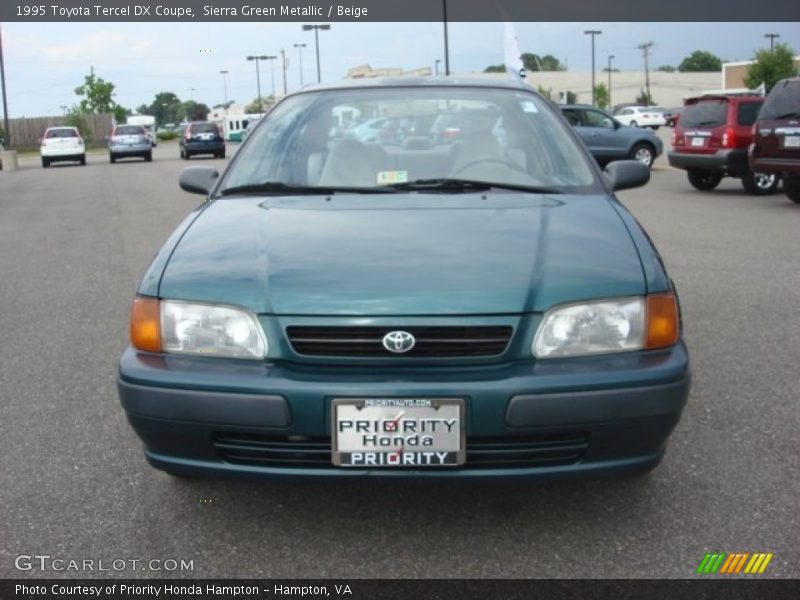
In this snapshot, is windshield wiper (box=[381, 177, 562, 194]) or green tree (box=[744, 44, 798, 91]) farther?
green tree (box=[744, 44, 798, 91])

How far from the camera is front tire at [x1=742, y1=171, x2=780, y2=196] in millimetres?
14625

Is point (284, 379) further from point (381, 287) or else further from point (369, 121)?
point (369, 121)

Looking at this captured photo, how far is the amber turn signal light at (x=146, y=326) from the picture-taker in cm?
278

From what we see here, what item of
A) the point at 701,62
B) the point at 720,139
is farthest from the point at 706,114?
the point at 701,62

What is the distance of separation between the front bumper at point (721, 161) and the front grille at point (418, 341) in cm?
1318

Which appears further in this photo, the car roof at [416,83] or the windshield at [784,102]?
the windshield at [784,102]

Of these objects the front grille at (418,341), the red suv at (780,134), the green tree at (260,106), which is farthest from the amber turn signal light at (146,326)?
the green tree at (260,106)

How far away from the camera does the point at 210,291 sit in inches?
108

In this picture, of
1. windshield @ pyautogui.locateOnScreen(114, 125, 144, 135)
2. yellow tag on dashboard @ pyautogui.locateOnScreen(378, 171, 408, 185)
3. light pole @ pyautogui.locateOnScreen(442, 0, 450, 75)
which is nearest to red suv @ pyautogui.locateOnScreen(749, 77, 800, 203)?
yellow tag on dashboard @ pyautogui.locateOnScreen(378, 171, 408, 185)

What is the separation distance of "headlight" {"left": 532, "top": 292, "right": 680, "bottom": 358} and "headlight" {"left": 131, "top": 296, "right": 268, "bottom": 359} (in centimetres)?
83

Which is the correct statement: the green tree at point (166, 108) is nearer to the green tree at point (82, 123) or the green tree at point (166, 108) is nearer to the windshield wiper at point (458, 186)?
the green tree at point (82, 123)

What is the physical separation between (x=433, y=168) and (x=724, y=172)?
12858 millimetres

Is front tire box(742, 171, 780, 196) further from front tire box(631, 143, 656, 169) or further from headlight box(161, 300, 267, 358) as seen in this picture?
headlight box(161, 300, 267, 358)
